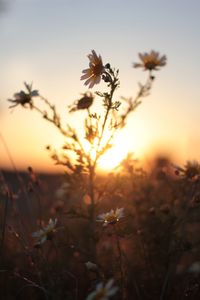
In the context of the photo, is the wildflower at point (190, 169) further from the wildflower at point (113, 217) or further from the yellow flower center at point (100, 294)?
the yellow flower center at point (100, 294)

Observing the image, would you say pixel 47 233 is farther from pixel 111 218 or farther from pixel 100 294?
pixel 100 294

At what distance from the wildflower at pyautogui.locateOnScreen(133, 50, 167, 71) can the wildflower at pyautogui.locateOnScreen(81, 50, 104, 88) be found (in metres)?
1.14

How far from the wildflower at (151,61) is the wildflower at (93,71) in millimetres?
1138

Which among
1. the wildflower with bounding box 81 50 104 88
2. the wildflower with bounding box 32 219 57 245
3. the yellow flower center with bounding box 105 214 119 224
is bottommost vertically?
the wildflower with bounding box 32 219 57 245

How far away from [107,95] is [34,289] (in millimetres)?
1373

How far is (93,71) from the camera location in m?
3.17

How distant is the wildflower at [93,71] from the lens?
3.14 m

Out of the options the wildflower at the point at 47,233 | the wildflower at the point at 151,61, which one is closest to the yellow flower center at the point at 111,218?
the wildflower at the point at 47,233

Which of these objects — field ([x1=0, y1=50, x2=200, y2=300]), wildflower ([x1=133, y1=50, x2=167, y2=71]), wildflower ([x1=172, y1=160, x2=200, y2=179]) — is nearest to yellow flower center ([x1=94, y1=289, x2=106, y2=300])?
field ([x1=0, y1=50, x2=200, y2=300])

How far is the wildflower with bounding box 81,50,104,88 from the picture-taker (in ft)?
10.3

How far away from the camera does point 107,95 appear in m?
3.14

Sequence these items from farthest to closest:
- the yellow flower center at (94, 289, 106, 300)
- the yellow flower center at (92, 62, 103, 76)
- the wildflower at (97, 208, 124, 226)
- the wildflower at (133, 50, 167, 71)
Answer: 1. the wildflower at (133, 50, 167, 71)
2. the yellow flower center at (92, 62, 103, 76)
3. the wildflower at (97, 208, 124, 226)
4. the yellow flower center at (94, 289, 106, 300)

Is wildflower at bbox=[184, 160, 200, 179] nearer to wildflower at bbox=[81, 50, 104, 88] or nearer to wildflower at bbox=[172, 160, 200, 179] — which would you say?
wildflower at bbox=[172, 160, 200, 179]

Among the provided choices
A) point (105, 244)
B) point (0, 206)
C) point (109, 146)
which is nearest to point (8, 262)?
point (0, 206)
